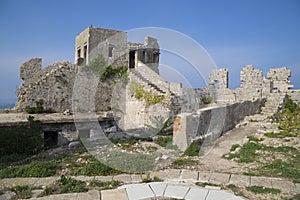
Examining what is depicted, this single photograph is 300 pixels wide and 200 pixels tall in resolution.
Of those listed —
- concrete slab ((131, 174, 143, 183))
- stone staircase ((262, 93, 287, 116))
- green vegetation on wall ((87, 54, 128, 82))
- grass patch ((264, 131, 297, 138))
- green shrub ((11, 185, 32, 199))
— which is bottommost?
green shrub ((11, 185, 32, 199))

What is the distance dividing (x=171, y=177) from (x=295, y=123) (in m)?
7.53

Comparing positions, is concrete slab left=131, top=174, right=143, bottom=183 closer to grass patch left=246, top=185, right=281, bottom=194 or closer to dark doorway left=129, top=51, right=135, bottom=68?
grass patch left=246, top=185, right=281, bottom=194

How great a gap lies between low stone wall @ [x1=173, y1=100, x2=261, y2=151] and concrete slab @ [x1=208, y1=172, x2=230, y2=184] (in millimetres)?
2492

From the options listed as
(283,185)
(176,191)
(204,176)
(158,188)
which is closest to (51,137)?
(158,188)

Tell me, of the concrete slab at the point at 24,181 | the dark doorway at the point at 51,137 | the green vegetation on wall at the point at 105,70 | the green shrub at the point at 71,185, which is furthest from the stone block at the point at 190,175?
the green vegetation on wall at the point at 105,70

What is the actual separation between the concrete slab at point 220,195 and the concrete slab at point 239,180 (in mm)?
705

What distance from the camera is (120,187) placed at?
449 cm

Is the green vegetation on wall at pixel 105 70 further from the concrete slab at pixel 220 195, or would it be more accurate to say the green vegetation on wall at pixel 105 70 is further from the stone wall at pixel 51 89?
the concrete slab at pixel 220 195

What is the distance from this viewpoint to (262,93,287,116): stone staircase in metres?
14.7

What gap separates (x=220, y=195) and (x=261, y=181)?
4.34 feet

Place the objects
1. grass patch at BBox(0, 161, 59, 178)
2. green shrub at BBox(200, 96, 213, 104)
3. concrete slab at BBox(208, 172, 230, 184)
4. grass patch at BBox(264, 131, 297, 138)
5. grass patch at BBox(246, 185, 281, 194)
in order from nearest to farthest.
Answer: grass patch at BBox(246, 185, 281, 194) → concrete slab at BBox(208, 172, 230, 184) → grass patch at BBox(0, 161, 59, 178) → grass patch at BBox(264, 131, 297, 138) → green shrub at BBox(200, 96, 213, 104)

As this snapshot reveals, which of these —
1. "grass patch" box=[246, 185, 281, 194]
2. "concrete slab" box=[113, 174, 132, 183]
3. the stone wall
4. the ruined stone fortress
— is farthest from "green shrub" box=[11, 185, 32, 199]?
the stone wall

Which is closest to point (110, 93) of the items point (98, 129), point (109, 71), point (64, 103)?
point (109, 71)

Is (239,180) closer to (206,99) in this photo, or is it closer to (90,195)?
(90,195)
